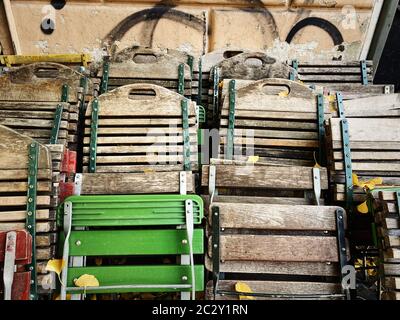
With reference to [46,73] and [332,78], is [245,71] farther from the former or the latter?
[46,73]

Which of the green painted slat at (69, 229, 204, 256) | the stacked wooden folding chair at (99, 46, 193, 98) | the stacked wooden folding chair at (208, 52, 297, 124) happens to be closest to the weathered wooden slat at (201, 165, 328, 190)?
the green painted slat at (69, 229, 204, 256)

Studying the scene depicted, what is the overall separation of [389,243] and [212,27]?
3.70 m

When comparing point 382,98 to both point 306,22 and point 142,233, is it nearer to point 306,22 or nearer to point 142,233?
point 306,22

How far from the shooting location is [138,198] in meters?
2.26

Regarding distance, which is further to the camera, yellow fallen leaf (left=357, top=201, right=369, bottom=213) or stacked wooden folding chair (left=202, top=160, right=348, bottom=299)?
yellow fallen leaf (left=357, top=201, right=369, bottom=213)

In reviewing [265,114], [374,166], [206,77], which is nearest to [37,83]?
[206,77]

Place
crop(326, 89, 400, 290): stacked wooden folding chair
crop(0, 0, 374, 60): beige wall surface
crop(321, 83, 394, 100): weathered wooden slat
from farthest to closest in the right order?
crop(0, 0, 374, 60): beige wall surface < crop(321, 83, 394, 100): weathered wooden slat < crop(326, 89, 400, 290): stacked wooden folding chair

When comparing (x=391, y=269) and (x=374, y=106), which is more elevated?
(x=374, y=106)

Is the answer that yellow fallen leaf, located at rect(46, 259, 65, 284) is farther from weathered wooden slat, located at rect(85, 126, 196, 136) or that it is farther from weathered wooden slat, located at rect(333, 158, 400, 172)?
weathered wooden slat, located at rect(333, 158, 400, 172)

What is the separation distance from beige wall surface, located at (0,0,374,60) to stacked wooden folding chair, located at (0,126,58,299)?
2.81 metres

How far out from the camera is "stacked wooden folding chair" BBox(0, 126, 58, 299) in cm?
220

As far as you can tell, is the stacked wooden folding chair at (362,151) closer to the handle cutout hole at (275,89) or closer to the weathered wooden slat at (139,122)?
the handle cutout hole at (275,89)

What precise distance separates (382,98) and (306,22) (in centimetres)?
209

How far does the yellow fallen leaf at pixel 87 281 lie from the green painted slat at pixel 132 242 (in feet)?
0.44
